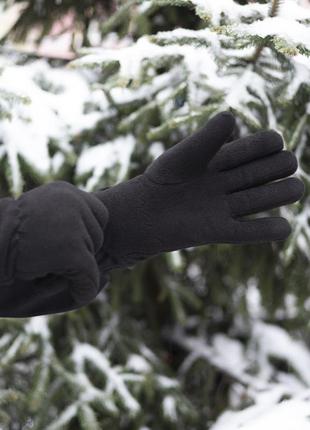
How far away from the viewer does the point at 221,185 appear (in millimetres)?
1416

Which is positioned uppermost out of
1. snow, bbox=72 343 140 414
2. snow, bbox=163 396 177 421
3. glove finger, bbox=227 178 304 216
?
glove finger, bbox=227 178 304 216

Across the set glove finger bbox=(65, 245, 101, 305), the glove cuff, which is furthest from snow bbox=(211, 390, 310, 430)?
the glove cuff

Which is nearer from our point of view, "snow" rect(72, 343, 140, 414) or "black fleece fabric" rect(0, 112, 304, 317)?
"black fleece fabric" rect(0, 112, 304, 317)

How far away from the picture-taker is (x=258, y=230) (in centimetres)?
141

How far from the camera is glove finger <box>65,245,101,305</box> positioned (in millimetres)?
1254

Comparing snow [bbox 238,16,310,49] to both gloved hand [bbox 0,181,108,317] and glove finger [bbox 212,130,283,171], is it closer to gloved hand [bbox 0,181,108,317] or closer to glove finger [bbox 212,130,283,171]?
glove finger [bbox 212,130,283,171]

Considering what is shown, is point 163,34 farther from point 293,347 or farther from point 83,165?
point 293,347

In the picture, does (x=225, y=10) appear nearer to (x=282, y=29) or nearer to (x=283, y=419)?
(x=282, y=29)

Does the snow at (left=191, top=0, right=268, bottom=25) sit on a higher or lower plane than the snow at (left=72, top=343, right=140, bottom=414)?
higher

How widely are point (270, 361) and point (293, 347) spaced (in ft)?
0.46

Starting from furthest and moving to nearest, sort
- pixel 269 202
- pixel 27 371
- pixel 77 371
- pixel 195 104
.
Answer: pixel 27 371
pixel 77 371
pixel 195 104
pixel 269 202

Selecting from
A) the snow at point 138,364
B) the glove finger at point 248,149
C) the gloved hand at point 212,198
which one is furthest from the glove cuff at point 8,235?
the snow at point 138,364

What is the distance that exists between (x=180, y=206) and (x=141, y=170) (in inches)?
34.3

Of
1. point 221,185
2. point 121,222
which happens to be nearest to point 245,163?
point 221,185
